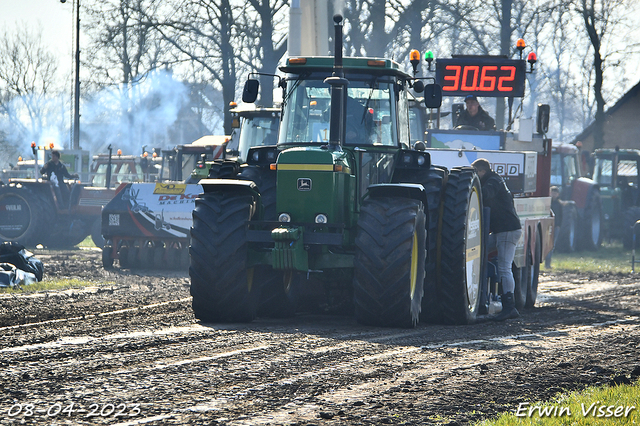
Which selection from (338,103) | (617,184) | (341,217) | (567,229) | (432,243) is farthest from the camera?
(617,184)

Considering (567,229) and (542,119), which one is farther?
(567,229)

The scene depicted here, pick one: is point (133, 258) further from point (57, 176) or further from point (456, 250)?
point (456, 250)

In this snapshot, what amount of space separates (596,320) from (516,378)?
15.0ft

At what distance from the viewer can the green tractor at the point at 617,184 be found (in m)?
25.9

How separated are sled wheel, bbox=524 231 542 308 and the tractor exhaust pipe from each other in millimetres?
4930

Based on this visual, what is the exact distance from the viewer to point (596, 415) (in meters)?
5.32

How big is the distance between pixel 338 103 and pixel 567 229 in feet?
51.9

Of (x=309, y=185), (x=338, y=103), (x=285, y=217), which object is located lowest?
(x=285, y=217)

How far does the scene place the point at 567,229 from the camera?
23.4m

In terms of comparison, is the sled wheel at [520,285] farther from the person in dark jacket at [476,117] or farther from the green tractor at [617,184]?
the green tractor at [617,184]

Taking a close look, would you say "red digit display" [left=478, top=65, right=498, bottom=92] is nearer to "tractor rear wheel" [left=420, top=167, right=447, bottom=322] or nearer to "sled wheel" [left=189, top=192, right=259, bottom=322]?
"tractor rear wheel" [left=420, top=167, right=447, bottom=322]

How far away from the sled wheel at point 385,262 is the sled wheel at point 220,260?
1097 mm

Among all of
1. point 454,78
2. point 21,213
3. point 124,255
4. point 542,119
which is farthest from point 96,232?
point 542,119

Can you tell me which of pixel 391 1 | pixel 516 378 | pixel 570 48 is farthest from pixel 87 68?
pixel 516 378
